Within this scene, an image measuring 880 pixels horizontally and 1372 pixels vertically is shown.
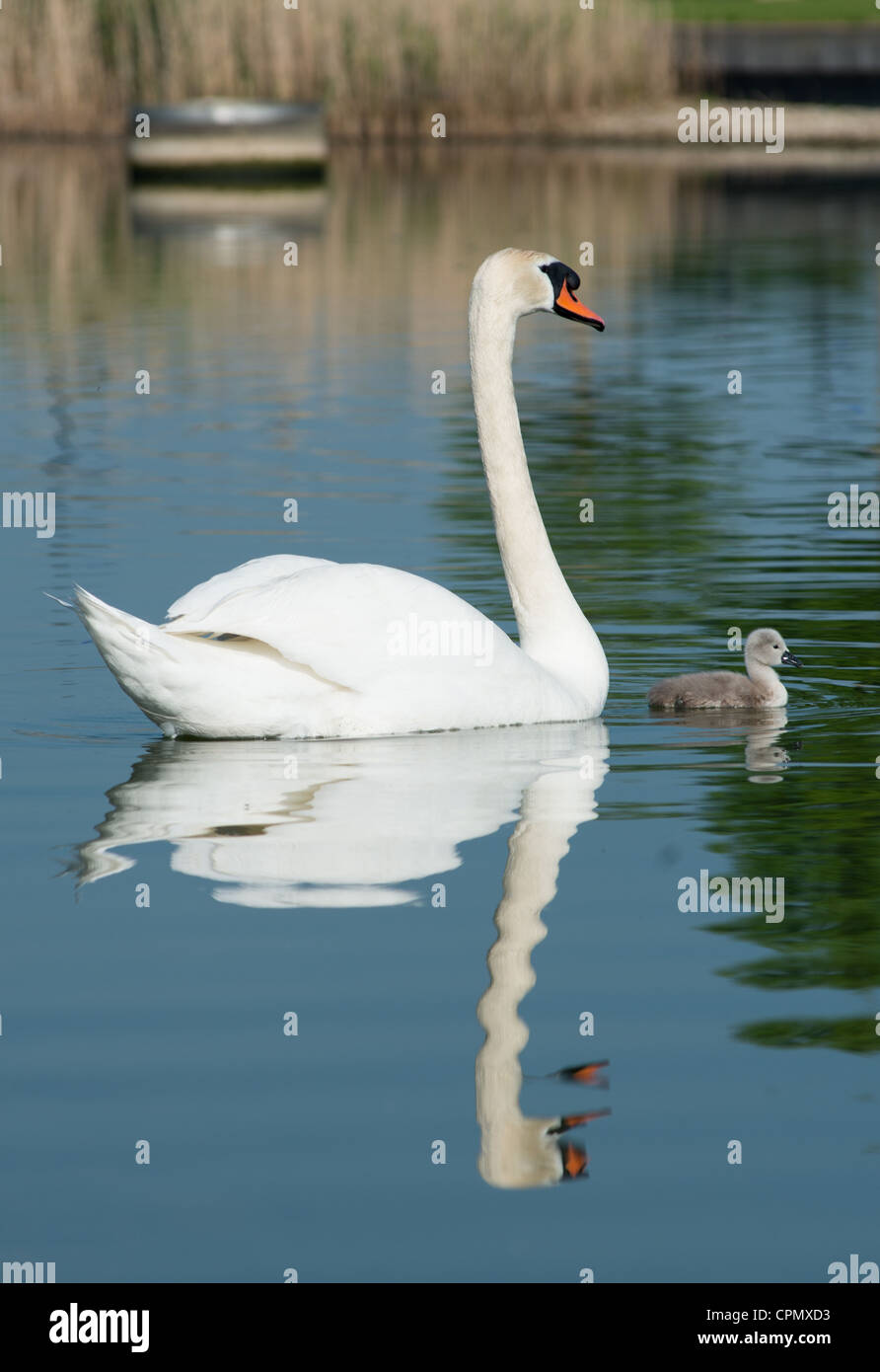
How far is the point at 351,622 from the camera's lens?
8.01m

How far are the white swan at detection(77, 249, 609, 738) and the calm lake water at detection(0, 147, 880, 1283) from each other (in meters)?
0.12

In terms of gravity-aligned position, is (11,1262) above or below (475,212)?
below

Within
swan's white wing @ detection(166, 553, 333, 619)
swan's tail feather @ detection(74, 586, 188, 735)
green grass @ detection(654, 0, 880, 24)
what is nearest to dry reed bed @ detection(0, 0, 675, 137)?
green grass @ detection(654, 0, 880, 24)

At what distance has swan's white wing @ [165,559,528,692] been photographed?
793 centimetres

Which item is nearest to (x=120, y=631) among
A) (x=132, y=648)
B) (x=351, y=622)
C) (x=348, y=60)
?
(x=132, y=648)

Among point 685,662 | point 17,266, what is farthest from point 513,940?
point 17,266

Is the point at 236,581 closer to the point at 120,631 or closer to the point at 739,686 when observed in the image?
the point at 120,631

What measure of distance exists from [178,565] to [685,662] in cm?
290

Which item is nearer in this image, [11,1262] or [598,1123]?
[11,1262]

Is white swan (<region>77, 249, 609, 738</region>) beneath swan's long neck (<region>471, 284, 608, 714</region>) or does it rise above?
beneath

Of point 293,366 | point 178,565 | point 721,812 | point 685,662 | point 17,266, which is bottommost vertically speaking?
point 721,812

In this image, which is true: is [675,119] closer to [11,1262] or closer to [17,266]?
[17,266]

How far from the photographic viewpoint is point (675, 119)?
43094mm

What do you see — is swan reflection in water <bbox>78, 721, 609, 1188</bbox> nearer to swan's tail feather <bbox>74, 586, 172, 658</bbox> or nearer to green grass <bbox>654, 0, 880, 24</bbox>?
swan's tail feather <bbox>74, 586, 172, 658</bbox>
